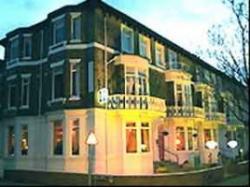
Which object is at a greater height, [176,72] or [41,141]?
[176,72]

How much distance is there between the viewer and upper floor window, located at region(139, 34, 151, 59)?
2852 cm

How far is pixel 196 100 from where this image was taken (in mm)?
35344


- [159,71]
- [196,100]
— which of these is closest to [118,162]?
[159,71]

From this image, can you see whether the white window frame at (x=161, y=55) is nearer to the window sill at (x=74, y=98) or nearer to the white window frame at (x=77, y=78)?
the white window frame at (x=77, y=78)

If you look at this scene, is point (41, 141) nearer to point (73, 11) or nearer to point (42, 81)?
point (42, 81)

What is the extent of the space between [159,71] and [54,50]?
878cm

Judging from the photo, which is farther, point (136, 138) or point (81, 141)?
point (136, 138)

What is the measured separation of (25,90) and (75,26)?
6.05 metres

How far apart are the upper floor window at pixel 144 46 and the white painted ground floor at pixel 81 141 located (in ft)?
15.8

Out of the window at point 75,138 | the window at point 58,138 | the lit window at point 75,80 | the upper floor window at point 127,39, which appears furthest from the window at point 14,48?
the window at point 75,138

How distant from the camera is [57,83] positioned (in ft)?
83.0

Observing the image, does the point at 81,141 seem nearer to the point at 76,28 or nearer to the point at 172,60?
the point at 76,28

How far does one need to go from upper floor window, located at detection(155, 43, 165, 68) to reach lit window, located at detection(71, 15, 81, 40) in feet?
25.5

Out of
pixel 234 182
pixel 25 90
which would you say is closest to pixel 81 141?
pixel 25 90
